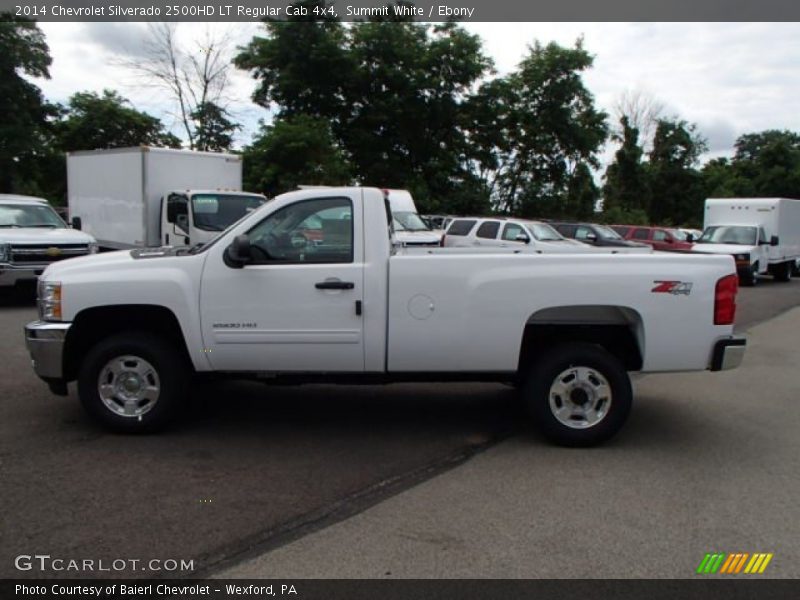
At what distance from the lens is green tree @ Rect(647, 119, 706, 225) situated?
5175 cm

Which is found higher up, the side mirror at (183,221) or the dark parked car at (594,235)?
the side mirror at (183,221)

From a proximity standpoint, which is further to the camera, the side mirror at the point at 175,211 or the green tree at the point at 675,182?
the green tree at the point at 675,182

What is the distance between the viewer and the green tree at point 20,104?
36216 millimetres

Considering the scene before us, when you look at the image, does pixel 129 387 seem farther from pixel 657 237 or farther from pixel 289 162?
pixel 657 237

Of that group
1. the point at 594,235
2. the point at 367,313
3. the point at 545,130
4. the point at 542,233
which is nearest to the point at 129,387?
the point at 367,313

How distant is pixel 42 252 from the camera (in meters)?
12.6

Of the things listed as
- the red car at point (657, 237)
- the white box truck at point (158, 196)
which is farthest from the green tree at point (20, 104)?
the red car at point (657, 237)

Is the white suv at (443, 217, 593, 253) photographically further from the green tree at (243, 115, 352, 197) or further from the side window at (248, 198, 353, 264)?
the side window at (248, 198, 353, 264)

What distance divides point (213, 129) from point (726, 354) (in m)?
33.2

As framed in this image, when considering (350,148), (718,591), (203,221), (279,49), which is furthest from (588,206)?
(718,591)

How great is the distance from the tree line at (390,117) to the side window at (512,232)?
34.0ft

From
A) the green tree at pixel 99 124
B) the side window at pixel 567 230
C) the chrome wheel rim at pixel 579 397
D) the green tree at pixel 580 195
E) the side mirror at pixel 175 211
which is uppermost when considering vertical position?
the green tree at pixel 99 124

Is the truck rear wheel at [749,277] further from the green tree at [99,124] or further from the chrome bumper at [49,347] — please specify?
the green tree at [99,124]

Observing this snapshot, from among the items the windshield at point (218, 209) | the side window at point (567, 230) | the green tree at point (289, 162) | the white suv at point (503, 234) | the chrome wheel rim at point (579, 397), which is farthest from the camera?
the green tree at point (289, 162)
